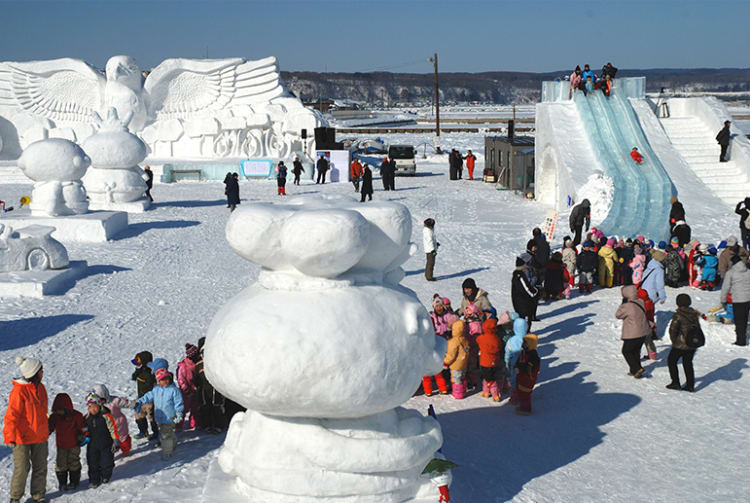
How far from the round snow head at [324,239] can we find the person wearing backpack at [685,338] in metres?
4.74

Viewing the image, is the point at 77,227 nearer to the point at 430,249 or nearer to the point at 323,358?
the point at 430,249

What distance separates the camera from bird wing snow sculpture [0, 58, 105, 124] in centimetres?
2928

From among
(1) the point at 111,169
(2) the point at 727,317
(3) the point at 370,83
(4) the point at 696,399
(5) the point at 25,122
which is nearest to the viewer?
(4) the point at 696,399

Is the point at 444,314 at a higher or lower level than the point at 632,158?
lower

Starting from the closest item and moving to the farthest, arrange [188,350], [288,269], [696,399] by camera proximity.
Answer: [288,269], [188,350], [696,399]

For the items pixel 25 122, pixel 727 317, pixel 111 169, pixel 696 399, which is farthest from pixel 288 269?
pixel 25 122

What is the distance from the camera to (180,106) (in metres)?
29.9

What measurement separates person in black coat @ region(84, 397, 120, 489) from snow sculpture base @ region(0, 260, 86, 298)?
20.6 feet

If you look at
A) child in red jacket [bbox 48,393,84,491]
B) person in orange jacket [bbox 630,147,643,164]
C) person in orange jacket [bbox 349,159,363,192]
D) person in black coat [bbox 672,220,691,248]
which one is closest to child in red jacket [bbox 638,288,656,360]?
person in black coat [bbox 672,220,691,248]

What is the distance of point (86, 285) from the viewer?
1277 centimetres

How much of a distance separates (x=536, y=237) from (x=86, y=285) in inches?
280

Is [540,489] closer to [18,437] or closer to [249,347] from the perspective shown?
[249,347]

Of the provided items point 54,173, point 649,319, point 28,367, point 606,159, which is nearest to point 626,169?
point 606,159

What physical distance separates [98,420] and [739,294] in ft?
24.9
